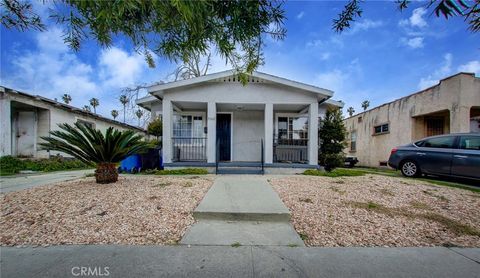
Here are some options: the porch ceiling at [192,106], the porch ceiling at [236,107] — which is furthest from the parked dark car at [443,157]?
the porch ceiling at [192,106]

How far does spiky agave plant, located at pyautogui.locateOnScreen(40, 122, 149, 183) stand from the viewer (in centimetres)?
513

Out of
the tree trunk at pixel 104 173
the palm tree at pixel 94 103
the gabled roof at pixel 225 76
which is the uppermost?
the palm tree at pixel 94 103

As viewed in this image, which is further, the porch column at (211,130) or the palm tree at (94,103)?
the palm tree at (94,103)

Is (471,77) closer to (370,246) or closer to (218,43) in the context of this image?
(370,246)

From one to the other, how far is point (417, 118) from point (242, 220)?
11.3 metres

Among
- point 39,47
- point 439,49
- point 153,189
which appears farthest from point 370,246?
point 439,49

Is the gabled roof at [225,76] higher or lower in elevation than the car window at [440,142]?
higher

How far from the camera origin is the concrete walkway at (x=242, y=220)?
9.62 feet

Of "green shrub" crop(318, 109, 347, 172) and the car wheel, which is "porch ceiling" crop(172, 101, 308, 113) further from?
the car wheel

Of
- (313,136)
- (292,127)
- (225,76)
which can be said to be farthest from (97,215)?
(292,127)

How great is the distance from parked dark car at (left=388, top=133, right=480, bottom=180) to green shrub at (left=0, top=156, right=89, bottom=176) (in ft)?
46.6

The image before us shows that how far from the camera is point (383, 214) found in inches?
151

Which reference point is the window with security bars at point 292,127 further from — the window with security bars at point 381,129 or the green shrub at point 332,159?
the window with security bars at point 381,129

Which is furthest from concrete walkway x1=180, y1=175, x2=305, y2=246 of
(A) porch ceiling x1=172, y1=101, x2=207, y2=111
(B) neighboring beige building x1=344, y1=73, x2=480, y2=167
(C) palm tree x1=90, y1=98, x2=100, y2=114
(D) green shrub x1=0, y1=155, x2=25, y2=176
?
(C) palm tree x1=90, y1=98, x2=100, y2=114
